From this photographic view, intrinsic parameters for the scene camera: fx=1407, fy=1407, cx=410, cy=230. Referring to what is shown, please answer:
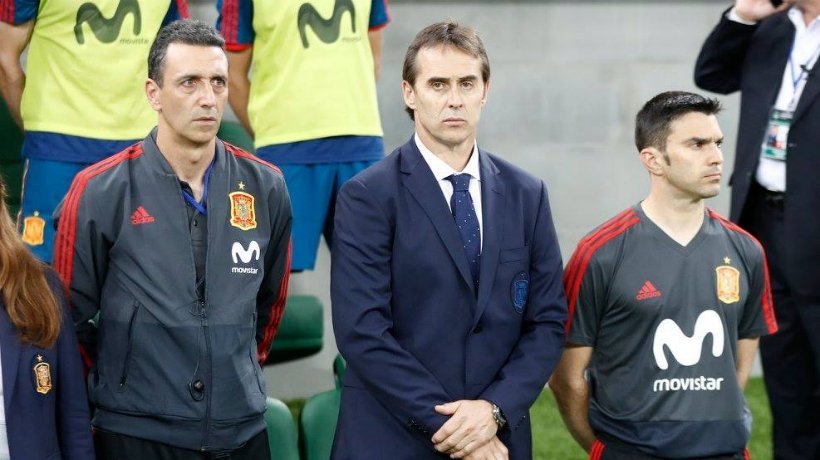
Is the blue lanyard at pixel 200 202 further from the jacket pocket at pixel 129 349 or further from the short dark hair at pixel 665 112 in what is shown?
the short dark hair at pixel 665 112

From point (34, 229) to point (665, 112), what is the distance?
207 cm

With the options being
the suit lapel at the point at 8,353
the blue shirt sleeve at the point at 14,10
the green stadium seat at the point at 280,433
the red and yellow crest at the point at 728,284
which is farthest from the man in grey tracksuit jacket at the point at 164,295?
the red and yellow crest at the point at 728,284

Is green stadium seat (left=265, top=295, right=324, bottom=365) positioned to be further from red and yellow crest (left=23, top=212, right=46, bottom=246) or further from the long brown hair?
the long brown hair

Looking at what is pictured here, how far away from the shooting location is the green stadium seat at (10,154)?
542 cm

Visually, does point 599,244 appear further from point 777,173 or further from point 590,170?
point 590,170

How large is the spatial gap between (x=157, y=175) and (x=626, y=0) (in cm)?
353

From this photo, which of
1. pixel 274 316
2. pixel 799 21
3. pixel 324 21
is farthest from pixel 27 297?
pixel 799 21

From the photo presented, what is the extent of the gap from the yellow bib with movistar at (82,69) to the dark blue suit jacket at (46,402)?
1.22 meters

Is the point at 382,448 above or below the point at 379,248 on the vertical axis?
below

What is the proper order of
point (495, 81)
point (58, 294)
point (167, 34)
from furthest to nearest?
point (495, 81)
point (167, 34)
point (58, 294)

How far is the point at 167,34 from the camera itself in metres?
3.82

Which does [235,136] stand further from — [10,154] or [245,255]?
[245,255]

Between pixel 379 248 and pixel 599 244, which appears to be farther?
pixel 599 244

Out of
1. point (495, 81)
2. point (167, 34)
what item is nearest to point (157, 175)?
point (167, 34)
